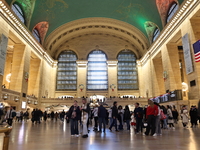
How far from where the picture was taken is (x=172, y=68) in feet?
64.3

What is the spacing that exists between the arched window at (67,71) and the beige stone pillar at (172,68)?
17422 mm

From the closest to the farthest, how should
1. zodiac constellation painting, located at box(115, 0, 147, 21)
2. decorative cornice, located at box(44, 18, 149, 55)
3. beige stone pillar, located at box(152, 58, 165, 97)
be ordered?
zodiac constellation painting, located at box(115, 0, 147, 21) < beige stone pillar, located at box(152, 58, 165, 97) < decorative cornice, located at box(44, 18, 149, 55)

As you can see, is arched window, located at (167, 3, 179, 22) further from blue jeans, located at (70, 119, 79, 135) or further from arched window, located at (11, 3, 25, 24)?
blue jeans, located at (70, 119, 79, 135)

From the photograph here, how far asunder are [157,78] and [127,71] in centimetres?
881

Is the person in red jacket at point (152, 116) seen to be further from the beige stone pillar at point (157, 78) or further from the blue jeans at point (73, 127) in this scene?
the beige stone pillar at point (157, 78)

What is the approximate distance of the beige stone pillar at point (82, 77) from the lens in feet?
102

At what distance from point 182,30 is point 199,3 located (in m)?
3.16

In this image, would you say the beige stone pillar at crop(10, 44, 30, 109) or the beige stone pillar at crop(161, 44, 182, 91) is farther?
the beige stone pillar at crop(161, 44, 182, 91)

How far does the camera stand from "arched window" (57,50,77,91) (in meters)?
32.1

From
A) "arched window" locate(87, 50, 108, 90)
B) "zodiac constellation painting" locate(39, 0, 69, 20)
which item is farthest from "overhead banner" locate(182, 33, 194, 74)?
"arched window" locate(87, 50, 108, 90)

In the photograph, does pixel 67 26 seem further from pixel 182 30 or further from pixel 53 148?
pixel 53 148

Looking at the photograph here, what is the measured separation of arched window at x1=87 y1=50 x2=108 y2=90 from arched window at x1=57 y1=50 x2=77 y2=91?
282 cm

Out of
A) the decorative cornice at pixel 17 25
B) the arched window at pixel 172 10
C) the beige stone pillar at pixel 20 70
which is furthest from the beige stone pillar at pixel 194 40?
the beige stone pillar at pixel 20 70

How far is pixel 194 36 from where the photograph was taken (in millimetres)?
14281
